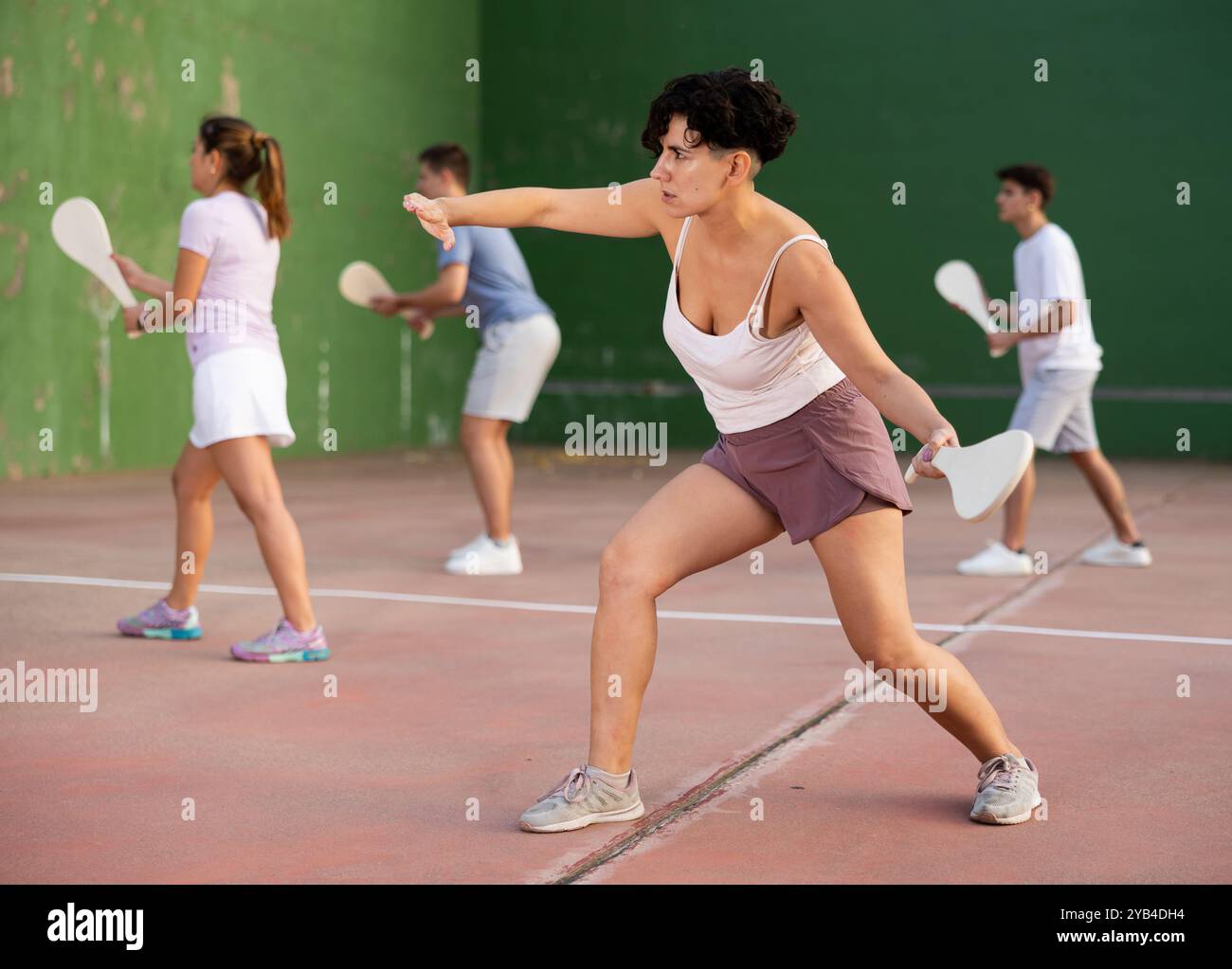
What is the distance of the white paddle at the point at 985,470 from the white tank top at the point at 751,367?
1.83 ft

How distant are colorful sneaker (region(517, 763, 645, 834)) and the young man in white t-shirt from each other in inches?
172

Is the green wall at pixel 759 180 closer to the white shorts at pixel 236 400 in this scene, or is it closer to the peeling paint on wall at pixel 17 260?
the peeling paint on wall at pixel 17 260

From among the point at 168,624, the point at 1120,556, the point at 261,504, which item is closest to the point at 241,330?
the point at 261,504

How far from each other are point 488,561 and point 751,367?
4.11 m

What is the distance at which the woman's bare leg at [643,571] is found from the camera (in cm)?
346

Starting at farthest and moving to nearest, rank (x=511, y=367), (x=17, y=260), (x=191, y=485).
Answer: (x=17, y=260) → (x=511, y=367) → (x=191, y=485)

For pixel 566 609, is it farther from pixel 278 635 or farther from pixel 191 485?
pixel 191 485

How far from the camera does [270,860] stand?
3.26 m

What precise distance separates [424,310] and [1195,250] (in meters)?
10.1

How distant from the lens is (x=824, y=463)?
136 inches

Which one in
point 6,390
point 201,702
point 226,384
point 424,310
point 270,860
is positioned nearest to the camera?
point 270,860

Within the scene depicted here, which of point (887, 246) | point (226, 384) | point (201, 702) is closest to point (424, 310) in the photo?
point (226, 384)

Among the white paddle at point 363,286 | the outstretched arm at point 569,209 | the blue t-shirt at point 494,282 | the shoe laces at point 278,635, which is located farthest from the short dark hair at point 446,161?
the outstretched arm at point 569,209

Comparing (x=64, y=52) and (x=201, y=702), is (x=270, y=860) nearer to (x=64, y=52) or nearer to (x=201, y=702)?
(x=201, y=702)
